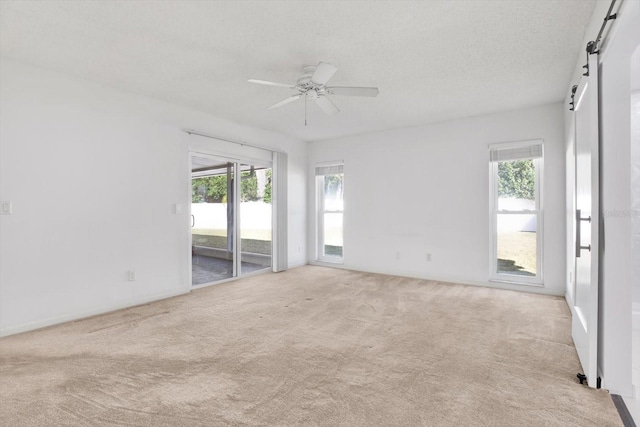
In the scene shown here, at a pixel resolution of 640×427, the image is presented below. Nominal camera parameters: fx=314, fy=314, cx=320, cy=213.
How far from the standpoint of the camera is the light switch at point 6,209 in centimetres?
301

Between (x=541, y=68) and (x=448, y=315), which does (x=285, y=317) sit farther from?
(x=541, y=68)

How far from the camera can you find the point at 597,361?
2055 millimetres

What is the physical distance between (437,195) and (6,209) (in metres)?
5.48

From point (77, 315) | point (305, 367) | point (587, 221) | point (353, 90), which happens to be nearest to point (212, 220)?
point (77, 315)

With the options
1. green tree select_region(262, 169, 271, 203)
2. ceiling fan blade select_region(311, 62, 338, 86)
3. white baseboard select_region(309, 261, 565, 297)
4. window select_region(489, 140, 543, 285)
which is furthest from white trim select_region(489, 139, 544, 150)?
green tree select_region(262, 169, 271, 203)

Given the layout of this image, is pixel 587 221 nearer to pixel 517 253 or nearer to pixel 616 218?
pixel 616 218

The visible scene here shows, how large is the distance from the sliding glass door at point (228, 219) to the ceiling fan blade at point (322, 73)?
2684 mm

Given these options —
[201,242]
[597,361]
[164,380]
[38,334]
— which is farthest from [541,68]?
[38,334]

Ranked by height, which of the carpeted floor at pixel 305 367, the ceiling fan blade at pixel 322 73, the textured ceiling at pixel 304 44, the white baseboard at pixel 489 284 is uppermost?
the textured ceiling at pixel 304 44

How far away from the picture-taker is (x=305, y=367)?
7.81ft

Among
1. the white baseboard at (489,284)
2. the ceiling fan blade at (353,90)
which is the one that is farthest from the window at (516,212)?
the ceiling fan blade at (353,90)

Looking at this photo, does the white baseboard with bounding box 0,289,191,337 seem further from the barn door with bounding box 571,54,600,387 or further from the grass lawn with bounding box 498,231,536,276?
the grass lawn with bounding box 498,231,536,276

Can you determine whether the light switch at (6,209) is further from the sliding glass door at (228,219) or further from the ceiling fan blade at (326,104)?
the ceiling fan blade at (326,104)

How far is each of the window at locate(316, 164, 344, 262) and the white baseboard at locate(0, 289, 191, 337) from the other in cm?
316
